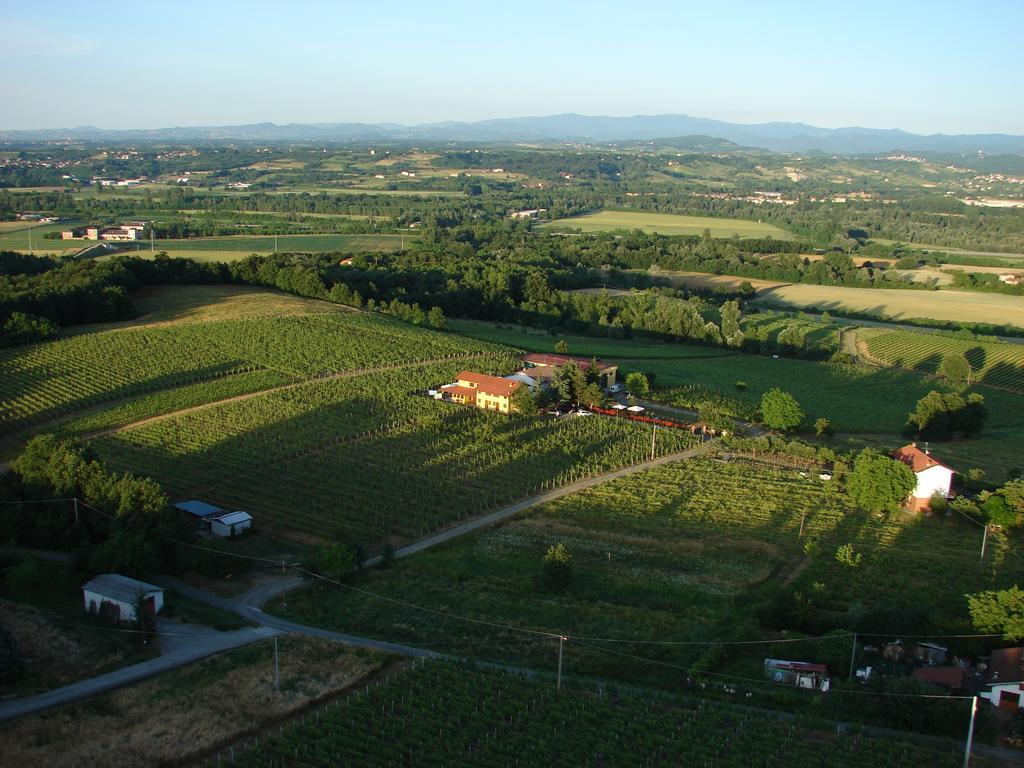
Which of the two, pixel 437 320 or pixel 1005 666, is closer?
pixel 1005 666

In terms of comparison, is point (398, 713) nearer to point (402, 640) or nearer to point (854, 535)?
point (402, 640)

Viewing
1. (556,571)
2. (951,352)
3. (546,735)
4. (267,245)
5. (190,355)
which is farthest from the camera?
(267,245)

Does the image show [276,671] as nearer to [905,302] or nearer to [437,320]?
[437,320]

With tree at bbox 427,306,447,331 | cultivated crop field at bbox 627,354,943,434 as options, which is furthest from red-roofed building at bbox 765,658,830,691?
tree at bbox 427,306,447,331

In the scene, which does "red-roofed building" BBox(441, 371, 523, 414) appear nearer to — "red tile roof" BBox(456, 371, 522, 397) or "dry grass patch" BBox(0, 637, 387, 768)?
"red tile roof" BBox(456, 371, 522, 397)

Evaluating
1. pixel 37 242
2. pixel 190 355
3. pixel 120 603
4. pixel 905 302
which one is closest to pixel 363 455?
pixel 120 603

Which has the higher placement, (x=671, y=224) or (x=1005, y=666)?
(x=671, y=224)
